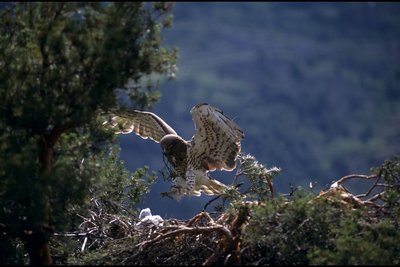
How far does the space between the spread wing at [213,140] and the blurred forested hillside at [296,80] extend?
28.9 m

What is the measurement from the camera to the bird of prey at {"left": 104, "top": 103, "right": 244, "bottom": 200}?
941 centimetres

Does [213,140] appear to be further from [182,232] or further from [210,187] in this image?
[182,232]

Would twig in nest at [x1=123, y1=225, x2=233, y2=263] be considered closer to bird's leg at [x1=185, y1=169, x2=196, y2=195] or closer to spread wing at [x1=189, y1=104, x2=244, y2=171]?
spread wing at [x1=189, y1=104, x2=244, y2=171]

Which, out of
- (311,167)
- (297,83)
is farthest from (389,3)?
(311,167)

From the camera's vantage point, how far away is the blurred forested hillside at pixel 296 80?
57.2 m

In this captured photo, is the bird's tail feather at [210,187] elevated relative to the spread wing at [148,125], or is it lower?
lower

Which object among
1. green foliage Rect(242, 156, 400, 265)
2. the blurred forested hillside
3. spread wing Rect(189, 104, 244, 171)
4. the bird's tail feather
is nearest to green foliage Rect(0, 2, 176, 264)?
green foliage Rect(242, 156, 400, 265)

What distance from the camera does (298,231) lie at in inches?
281

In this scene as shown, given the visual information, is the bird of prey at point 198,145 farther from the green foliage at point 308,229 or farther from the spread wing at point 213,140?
the green foliage at point 308,229

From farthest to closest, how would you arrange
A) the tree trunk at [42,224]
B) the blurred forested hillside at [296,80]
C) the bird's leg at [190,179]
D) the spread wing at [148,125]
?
the blurred forested hillside at [296,80] → the spread wing at [148,125] → the bird's leg at [190,179] → the tree trunk at [42,224]

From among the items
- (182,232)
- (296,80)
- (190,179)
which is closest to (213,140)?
(190,179)

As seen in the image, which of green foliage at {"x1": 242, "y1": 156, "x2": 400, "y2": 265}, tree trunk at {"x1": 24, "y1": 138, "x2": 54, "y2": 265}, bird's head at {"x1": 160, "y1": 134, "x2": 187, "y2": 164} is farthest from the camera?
bird's head at {"x1": 160, "y1": 134, "x2": 187, "y2": 164}

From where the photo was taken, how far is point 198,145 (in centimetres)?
998

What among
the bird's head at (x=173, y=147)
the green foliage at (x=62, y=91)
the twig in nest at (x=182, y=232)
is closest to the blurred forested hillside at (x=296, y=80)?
the bird's head at (x=173, y=147)
